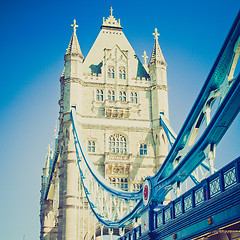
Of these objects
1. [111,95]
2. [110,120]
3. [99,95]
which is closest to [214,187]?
[110,120]

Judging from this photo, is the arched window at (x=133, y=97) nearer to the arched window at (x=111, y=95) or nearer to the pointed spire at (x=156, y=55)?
the arched window at (x=111, y=95)

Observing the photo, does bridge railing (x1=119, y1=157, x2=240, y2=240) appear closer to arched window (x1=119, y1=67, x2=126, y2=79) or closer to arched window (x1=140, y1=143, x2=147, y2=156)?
arched window (x1=140, y1=143, x2=147, y2=156)

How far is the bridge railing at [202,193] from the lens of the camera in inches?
483

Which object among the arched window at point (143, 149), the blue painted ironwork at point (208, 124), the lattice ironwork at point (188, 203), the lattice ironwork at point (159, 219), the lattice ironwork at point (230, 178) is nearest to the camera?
the lattice ironwork at point (230, 178)

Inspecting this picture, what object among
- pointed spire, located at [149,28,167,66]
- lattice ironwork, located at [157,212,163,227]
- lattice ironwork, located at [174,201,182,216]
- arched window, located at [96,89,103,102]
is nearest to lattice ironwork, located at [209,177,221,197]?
lattice ironwork, located at [174,201,182,216]

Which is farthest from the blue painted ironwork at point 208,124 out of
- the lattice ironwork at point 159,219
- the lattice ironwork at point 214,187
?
the lattice ironwork at point 214,187

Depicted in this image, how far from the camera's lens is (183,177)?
17.7m

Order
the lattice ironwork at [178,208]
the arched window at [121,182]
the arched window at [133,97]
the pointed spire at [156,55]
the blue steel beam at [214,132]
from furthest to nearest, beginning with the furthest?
the pointed spire at [156,55], the arched window at [133,97], the arched window at [121,182], the lattice ironwork at [178,208], the blue steel beam at [214,132]

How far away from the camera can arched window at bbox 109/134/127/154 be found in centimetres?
Result: 4262

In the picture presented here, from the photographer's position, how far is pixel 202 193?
1418 centimetres

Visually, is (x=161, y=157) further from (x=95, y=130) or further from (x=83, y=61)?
(x=83, y=61)

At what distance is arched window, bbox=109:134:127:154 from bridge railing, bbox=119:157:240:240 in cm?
2291

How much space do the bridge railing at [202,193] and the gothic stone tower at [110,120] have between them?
21.2 m

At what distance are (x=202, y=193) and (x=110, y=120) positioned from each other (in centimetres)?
2927
